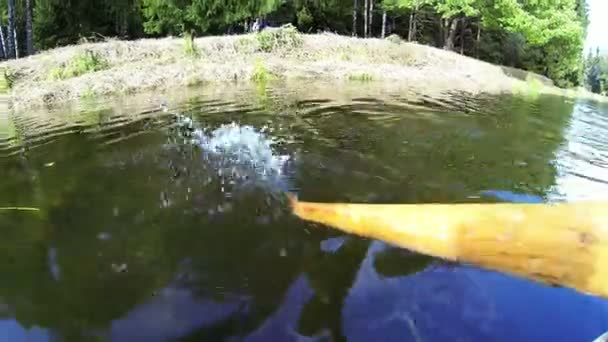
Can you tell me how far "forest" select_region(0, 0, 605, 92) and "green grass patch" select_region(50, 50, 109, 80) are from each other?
132 inches

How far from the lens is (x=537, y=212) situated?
3533 mm

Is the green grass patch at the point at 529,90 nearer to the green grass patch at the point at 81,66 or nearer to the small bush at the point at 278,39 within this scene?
the small bush at the point at 278,39

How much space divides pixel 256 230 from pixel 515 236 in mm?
2394

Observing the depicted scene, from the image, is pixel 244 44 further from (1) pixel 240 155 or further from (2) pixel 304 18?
(1) pixel 240 155

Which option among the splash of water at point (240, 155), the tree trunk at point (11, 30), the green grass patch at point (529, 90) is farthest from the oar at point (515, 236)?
the tree trunk at point (11, 30)

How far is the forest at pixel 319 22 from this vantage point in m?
22.5

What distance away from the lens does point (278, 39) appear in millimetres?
20672

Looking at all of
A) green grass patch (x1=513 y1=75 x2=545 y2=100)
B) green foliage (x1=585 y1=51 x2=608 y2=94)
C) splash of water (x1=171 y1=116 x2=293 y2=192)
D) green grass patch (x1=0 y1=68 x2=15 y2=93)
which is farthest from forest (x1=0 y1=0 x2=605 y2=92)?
green foliage (x1=585 y1=51 x2=608 y2=94)

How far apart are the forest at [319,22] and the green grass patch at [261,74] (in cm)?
529

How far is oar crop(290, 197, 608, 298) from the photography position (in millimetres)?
3127

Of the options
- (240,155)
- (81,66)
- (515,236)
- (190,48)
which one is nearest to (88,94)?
(81,66)

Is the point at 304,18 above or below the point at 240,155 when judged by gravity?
above

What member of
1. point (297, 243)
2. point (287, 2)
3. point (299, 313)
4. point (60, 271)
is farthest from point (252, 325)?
point (287, 2)

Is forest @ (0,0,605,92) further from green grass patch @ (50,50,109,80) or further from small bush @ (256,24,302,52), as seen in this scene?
green grass patch @ (50,50,109,80)
